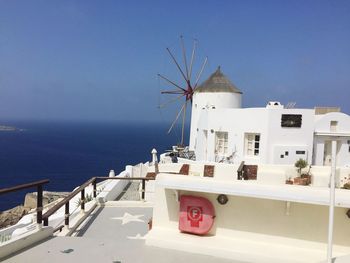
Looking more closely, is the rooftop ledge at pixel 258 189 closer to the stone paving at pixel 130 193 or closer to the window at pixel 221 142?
the stone paving at pixel 130 193

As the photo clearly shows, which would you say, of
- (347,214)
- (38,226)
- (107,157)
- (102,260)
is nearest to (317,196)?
(347,214)

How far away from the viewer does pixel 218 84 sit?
88.1 ft

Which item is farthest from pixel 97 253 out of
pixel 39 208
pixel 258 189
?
pixel 258 189

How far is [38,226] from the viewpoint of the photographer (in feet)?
18.7

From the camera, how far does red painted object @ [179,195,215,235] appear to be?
17.5ft

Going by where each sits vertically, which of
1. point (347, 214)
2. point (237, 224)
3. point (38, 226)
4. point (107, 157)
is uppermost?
point (347, 214)

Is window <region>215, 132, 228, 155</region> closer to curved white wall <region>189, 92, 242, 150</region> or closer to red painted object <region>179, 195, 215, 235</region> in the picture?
curved white wall <region>189, 92, 242, 150</region>

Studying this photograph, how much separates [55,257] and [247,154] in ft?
58.3

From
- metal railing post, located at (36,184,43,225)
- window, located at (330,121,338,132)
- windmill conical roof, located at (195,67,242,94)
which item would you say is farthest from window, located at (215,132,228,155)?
metal railing post, located at (36,184,43,225)

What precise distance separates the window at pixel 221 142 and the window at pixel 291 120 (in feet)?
13.7

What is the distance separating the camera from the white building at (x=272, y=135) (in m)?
20.2

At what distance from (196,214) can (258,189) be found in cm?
114

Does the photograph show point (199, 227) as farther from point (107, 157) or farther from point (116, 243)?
point (107, 157)

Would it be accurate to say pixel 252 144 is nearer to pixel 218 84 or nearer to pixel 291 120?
pixel 291 120
